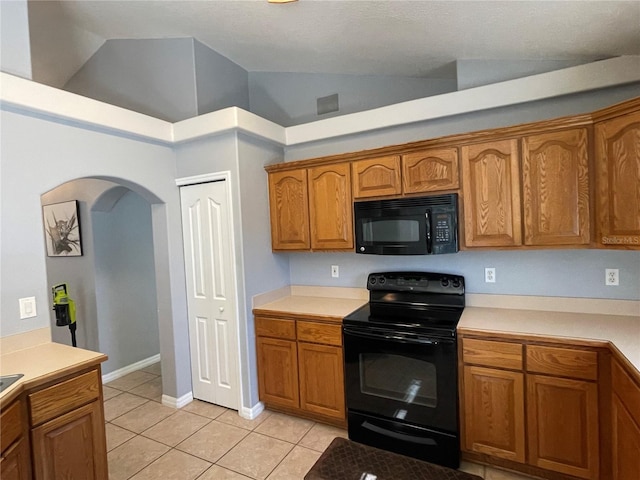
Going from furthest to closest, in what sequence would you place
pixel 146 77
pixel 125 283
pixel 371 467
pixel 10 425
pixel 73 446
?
1. pixel 125 283
2. pixel 146 77
3. pixel 371 467
4. pixel 73 446
5. pixel 10 425

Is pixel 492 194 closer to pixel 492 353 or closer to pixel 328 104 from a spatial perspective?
pixel 492 353

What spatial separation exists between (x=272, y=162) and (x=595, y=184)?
2.44 metres

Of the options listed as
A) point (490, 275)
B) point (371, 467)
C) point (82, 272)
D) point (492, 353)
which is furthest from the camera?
point (82, 272)

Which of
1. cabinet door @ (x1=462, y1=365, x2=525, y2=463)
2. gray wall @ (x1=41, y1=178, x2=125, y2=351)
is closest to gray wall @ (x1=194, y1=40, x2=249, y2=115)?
gray wall @ (x1=41, y1=178, x2=125, y2=351)

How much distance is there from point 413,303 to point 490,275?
0.62 meters

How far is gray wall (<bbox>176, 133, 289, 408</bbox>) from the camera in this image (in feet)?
8.87

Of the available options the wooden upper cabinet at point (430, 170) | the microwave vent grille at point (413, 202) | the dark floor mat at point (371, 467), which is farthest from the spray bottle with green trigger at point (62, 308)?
the wooden upper cabinet at point (430, 170)

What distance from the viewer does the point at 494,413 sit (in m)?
1.99

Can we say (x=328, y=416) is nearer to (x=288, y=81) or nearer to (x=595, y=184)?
(x=595, y=184)

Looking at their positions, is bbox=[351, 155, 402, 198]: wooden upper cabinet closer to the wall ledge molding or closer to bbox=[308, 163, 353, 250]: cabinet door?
bbox=[308, 163, 353, 250]: cabinet door

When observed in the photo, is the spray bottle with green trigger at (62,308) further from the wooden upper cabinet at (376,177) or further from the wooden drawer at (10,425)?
the wooden upper cabinet at (376,177)

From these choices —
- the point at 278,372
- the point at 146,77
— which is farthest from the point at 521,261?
the point at 146,77

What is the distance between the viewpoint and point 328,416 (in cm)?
254

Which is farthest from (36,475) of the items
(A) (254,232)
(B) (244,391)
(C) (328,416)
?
(A) (254,232)
